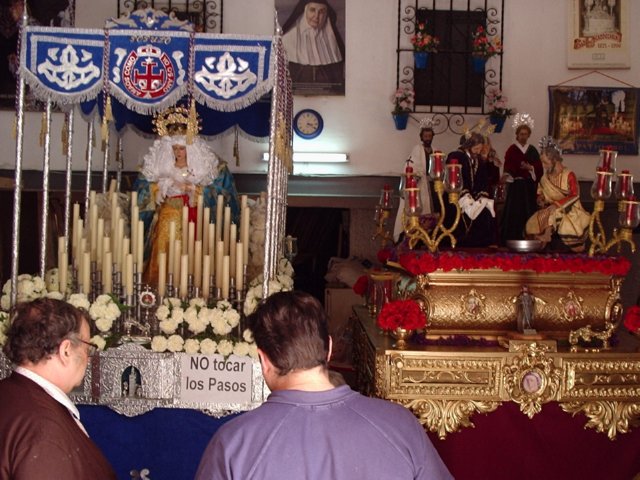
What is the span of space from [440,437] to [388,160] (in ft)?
14.0

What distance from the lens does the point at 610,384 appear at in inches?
207

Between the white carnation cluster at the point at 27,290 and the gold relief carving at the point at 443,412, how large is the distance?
2.37 meters

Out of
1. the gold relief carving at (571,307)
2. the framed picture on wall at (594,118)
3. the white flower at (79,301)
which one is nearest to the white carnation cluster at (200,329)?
the white flower at (79,301)

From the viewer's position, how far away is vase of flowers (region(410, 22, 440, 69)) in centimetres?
856

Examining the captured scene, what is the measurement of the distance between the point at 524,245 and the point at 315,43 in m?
4.04

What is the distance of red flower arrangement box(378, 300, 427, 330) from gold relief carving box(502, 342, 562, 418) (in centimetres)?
62

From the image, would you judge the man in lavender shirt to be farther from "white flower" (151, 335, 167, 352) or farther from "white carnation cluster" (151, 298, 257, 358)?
"white flower" (151, 335, 167, 352)

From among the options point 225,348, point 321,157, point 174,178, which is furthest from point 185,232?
point 321,157

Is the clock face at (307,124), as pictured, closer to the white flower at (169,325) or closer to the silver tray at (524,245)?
the silver tray at (524,245)

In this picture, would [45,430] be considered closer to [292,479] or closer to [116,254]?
[292,479]

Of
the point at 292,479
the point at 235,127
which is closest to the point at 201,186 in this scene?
the point at 235,127

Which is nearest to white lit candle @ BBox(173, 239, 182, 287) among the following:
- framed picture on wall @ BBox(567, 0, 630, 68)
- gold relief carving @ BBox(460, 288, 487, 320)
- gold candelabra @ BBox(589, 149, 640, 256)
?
gold relief carving @ BBox(460, 288, 487, 320)

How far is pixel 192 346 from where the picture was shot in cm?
494

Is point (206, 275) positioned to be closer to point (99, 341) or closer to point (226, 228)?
point (226, 228)
